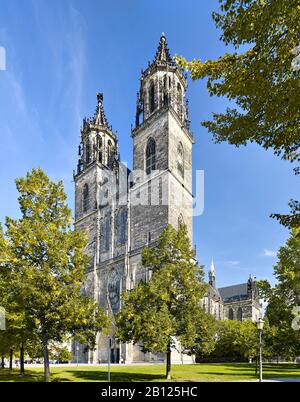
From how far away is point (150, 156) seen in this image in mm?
50469

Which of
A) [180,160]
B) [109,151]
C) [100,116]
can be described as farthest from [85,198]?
[180,160]

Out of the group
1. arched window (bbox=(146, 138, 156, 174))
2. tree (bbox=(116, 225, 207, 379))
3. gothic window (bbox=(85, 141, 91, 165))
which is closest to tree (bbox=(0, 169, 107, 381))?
tree (bbox=(116, 225, 207, 379))

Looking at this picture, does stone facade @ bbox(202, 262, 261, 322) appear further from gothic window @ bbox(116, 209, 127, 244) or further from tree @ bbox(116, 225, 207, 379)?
tree @ bbox(116, 225, 207, 379)

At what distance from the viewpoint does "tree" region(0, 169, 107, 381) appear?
14.9 meters

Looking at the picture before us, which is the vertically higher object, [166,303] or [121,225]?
[121,225]

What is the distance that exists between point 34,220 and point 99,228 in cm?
3936

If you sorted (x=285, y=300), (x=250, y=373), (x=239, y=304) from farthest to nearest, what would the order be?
(x=239, y=304) → (x=250, y=373) → (x=285, y=300)

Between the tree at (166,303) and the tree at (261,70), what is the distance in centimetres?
1250

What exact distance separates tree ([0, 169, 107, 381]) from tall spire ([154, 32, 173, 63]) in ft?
134

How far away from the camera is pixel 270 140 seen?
27.5 ft

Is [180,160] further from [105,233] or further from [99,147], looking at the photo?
[99,147]

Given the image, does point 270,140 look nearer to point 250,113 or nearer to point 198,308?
point 250,113

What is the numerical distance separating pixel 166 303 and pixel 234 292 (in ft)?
256

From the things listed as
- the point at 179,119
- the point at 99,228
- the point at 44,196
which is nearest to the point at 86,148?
the point at 99,228
